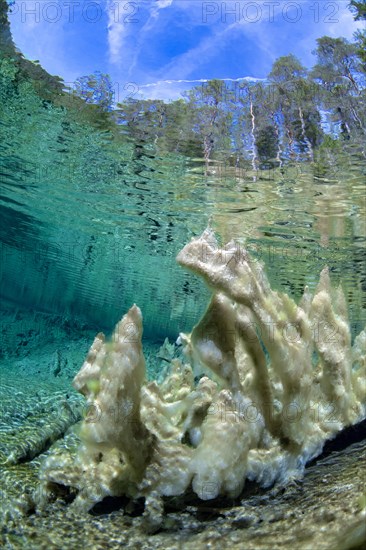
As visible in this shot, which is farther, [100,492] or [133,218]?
[133,218]

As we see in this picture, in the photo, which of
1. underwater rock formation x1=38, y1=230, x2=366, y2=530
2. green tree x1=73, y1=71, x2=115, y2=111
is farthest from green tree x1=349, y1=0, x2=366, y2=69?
underwater rock formation x1=38, y1=230, x2=366, y2=530

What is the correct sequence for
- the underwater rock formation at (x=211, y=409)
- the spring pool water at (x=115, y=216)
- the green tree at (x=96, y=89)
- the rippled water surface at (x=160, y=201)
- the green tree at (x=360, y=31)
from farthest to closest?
the rippled water surface at (x=160, y=201) → the spring pool water at (x=115, y=216) → the green tree at (x=96, y=89) → the green tree at (x=360, y=31) → the underwater rock formation at (x=211, y=409)

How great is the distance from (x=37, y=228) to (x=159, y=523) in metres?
24.5

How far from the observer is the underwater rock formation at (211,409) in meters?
3.07

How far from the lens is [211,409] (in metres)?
3.24

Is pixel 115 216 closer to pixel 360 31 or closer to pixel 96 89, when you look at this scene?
pixel 96 89

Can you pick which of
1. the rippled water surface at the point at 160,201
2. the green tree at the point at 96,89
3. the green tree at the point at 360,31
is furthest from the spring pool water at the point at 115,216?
the green tree at the point at 360,31

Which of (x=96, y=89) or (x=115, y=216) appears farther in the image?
(x=115, y=216)

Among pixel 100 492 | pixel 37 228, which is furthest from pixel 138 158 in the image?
pixel 37 228

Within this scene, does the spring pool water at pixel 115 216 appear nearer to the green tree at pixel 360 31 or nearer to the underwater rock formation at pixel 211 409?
the underwater rock formation at pixel 211 409

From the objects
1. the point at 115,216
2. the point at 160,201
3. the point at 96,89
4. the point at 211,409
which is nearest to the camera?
the point at 211,409

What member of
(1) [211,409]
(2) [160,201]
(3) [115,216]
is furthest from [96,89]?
(3) [115,216]

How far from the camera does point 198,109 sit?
31.7ft

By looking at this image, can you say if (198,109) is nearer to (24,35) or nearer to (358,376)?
(24,35)
